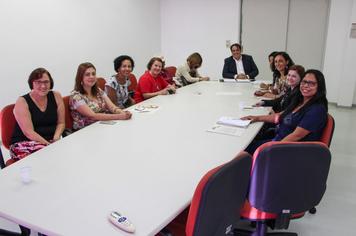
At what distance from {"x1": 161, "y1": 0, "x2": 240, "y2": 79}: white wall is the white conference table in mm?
4297

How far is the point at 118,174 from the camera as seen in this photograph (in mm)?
1710

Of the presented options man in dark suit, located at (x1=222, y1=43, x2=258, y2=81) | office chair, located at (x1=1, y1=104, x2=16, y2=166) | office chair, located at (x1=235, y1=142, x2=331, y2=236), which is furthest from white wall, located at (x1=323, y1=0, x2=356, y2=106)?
office chair, located at (x1=1, y1=104, x2=16, y2=166)

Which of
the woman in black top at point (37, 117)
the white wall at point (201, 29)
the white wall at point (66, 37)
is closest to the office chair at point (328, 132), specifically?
the woman in black top at point (37, 117)

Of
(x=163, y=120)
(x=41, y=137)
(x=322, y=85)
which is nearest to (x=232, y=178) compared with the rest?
(x=322, y=85)

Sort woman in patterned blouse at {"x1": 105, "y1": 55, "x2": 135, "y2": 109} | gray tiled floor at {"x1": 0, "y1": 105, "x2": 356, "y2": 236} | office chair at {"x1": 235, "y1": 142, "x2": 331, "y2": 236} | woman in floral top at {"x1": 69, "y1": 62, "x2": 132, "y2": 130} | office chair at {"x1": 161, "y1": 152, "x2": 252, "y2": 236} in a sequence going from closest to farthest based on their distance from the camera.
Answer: office chair at {"x1": 161, "y1": 152, "x2": 252, "y2": 236}
office chair at {"x1": 235, "y1": 142, "x2": 331, "y2": 236}
gray tiled floor at {"x1": 0, "y1": 105, "x2": 356, "y2": 236}
woman in floral top at {"x1": 69, "y1": 62, "x2": 132, "y2": 130}
woman in patterned blouse at {"x1": 105, "y1": 55, "x2": 135, "y2": 109}

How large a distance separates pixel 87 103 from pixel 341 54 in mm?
4857

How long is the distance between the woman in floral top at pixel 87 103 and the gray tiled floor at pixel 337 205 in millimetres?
1030

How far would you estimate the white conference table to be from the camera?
4.36ft

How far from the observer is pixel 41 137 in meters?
2.50

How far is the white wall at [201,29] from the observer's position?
6.62m

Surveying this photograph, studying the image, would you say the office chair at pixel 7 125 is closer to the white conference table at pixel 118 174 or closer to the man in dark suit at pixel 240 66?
the white conference table at pixel 118 174

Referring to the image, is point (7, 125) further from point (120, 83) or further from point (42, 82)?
point (120, 83)

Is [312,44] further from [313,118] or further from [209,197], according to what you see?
[209,197]

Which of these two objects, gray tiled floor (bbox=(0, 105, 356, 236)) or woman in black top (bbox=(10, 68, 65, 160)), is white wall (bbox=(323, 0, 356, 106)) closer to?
gray tiled floor (bbox=(0, 105, 356, 236))
